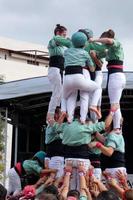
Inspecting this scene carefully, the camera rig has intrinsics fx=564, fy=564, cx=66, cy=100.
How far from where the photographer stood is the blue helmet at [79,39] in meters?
7.73

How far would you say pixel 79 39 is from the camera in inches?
306

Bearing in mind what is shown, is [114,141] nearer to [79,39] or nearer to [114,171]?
[114,171]

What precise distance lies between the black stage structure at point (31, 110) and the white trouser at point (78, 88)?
8.27 ft

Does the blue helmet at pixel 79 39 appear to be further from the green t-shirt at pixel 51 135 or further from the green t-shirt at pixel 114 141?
the green t-shirt at pixel 51 135

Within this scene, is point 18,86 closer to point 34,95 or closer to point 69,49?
point 34,95

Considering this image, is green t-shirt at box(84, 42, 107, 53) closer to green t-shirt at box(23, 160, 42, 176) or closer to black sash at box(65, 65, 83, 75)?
black sash at box(65, 65, 83, 75)

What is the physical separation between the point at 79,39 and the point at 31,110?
594 cm

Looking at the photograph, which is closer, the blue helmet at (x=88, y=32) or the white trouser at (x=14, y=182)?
the blue helmet at (x=88, y=32)

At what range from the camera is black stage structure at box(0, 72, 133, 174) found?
11.1 meters

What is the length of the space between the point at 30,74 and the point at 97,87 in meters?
22.9

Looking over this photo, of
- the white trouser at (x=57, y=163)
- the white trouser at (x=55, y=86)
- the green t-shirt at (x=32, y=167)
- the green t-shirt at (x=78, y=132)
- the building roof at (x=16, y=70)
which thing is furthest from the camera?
the building roof at (x=16, y=70)

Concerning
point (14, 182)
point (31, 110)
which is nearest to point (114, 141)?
point (14, 182)

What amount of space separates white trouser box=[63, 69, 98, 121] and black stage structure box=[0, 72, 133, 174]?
8.27ft

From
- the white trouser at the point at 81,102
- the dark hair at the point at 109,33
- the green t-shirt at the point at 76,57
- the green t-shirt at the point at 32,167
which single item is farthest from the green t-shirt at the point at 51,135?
the dark hair at the point at 109,33
